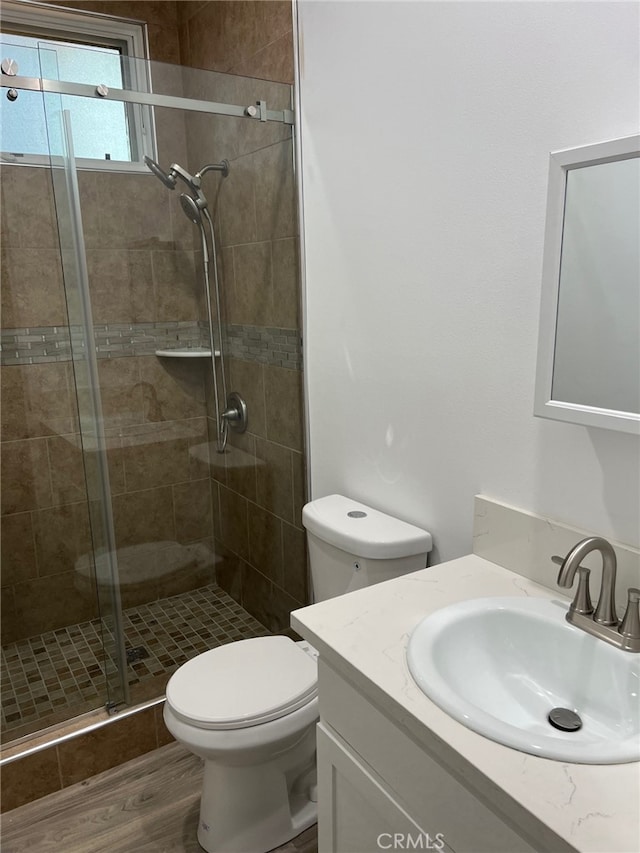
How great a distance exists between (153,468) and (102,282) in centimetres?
63

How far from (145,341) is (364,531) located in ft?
3.24

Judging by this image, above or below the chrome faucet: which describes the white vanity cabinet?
below

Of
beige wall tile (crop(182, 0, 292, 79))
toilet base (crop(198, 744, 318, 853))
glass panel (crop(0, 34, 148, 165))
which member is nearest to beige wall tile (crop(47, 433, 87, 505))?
glass panel (crop(0, 34, 148, 165))

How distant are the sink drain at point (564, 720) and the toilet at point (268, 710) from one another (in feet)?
1.94

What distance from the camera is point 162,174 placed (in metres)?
1.96

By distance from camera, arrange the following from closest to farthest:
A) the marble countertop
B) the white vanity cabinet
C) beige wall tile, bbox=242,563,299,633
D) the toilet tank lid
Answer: the marble countertop → the white vanity cabinet → the toilet tank lid → beige wall tile, bbox=242,563,299,633

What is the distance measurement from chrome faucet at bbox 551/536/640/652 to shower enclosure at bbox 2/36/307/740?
49.1 inches

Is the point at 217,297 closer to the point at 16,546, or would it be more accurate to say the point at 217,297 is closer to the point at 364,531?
the point at 364,531

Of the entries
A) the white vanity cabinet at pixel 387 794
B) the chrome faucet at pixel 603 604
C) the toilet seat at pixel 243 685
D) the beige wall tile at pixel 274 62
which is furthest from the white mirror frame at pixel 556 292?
the beige wall tile at pixel 274 62

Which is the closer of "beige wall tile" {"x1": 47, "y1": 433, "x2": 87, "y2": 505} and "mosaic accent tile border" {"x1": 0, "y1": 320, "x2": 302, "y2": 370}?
"mosaic accent tile border" {"x1": 0, "y1": 320, "x2": 302, "y2": 370}

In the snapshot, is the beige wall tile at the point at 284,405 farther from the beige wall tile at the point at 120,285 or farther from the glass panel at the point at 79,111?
the glass panel at the point at 79,111

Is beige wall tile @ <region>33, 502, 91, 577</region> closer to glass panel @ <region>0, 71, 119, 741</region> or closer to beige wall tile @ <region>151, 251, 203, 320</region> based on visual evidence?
glass panel @ <region>0, 71, 119, 741</region>

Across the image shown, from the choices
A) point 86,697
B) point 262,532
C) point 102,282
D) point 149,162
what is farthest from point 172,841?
point 149,162

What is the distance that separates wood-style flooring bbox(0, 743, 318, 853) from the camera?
168 cm
